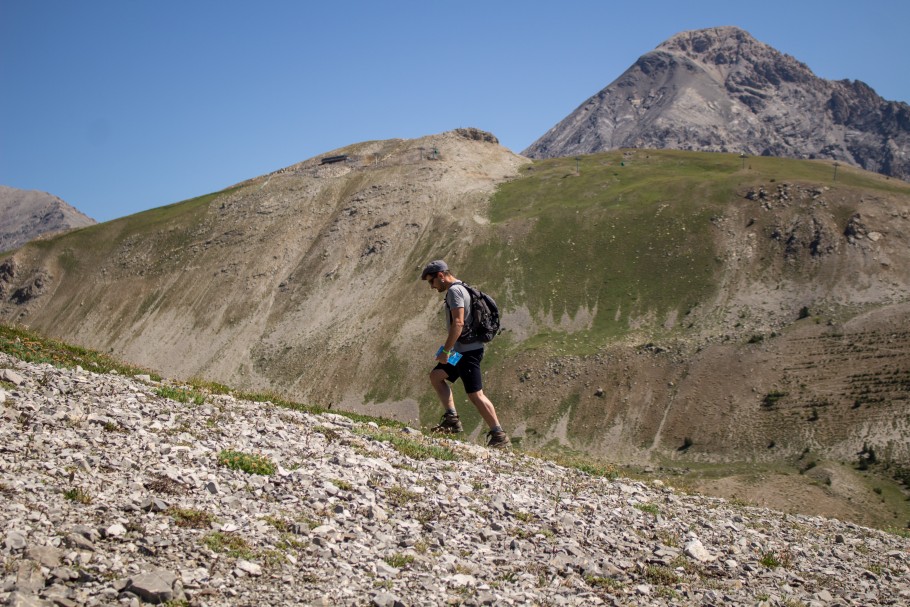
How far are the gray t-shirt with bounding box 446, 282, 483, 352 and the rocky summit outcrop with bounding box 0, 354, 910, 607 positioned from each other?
A: 2.15 m

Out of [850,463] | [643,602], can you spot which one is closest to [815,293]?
[850,463]

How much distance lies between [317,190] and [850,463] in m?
112

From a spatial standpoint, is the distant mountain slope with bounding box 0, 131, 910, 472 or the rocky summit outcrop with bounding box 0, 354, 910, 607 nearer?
the rocky summit outcrop with bounding box 0, 354, 910, 607

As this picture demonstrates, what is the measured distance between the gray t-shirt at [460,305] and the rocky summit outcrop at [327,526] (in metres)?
2.15

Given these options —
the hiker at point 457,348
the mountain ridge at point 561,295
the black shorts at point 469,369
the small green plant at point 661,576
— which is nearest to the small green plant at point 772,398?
the mountain ridge at point 561,295

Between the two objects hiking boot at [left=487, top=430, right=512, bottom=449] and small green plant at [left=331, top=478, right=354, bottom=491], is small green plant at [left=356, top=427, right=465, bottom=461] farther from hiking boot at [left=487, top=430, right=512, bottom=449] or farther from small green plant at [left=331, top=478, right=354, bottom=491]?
small green plant at [left=331, top=478, right=354, bottom=491]

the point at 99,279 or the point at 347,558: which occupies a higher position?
the point at 347,558

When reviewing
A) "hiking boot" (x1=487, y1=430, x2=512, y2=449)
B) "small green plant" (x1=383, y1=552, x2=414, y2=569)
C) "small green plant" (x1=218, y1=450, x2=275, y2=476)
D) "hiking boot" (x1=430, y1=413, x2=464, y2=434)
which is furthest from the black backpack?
"small green plant" (x1=383, y1=552, x2=414, y2=569)

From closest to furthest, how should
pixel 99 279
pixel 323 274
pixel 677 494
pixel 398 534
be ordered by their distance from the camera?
pixel 398 534 < pixel 677 494 < pixel 323 274 < pixel 99 279

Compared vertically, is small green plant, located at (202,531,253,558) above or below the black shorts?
below

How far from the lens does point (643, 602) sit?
8.44 meters

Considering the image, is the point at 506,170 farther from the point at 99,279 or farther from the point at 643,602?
the point at 643,602

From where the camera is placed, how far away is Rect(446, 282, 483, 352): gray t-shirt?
48.4 ft

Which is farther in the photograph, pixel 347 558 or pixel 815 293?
pixel 815 293
